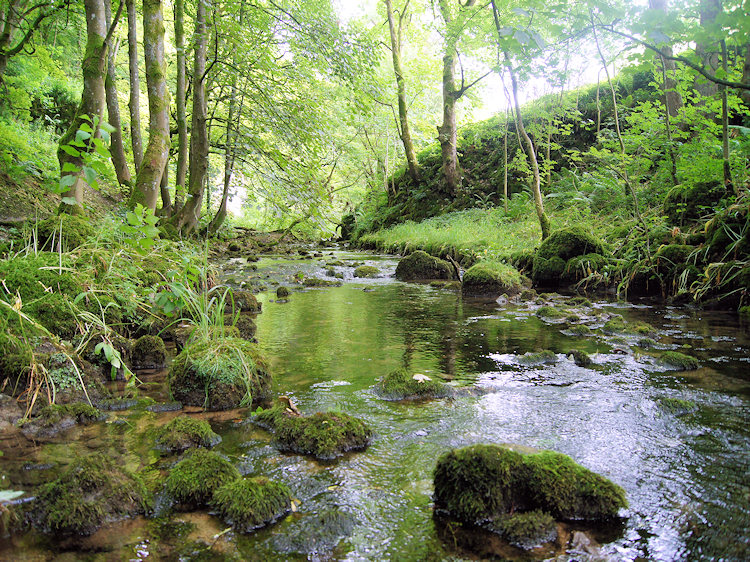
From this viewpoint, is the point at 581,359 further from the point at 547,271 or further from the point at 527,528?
the point at 547,271

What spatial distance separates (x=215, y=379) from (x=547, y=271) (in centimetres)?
771

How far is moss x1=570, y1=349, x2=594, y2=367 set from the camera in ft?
15.1

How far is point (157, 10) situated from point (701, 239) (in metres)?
9.67

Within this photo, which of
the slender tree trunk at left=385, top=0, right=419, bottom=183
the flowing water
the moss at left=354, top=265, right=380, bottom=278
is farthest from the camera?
the slender tree trunk at left=385, top=0, right=419, bottom=183

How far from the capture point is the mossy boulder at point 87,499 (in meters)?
2.04

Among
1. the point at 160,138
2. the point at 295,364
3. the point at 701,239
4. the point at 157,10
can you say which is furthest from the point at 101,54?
the point at 701,239

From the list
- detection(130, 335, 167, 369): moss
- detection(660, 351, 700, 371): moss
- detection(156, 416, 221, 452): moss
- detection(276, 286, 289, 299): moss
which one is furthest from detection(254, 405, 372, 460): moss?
detection(276, 286, 289, 299): moss

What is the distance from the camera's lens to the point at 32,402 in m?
3.14

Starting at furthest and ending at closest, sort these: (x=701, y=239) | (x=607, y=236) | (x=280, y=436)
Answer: (x=607, y=236) → (x=701, y=239) → (x=280, y=436)

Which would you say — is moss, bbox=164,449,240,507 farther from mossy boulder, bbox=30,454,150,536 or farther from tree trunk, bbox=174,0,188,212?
tree trunk, bbox=174,0,188,212

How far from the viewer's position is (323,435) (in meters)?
2.88

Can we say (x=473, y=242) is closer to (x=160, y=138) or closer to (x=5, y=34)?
(x=160, y=138)

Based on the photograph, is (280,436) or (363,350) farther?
(363,350)

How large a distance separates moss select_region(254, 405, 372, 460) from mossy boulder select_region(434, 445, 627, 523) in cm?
76
